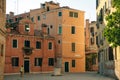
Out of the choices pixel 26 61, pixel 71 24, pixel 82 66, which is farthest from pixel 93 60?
pixel 26 61

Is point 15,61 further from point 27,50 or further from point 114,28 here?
point 114,28

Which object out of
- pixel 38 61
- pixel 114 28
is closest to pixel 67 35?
pixel 38 61

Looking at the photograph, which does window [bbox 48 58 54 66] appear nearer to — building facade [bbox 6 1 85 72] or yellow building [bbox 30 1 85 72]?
building facade [bbox 6 1 85 72]

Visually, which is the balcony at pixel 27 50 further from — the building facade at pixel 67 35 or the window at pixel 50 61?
the building facade at pixel 67 35

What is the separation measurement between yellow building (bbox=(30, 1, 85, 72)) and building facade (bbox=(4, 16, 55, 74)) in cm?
241

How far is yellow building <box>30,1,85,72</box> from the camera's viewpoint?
5997 cm

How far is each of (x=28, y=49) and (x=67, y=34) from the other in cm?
998

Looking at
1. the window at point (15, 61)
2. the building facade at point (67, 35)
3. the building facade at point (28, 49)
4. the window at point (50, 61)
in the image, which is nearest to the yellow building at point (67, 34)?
the building facade at point (67, 35)

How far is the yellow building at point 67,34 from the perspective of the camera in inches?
2361

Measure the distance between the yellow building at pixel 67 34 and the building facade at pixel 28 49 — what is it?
7.91 feet

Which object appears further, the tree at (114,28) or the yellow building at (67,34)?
the yellow building at (67,34)

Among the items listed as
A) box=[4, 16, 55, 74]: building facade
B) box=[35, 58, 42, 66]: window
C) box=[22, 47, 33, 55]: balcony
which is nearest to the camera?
box=[4, 16, 55, 74]: building facade

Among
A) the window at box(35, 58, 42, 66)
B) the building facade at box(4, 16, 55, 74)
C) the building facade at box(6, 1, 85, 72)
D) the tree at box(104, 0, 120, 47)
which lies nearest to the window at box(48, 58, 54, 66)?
the building facade at box(4, 16, 55, 74)

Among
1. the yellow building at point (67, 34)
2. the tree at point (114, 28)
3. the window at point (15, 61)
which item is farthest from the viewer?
the yellow building at point (67, 34)
